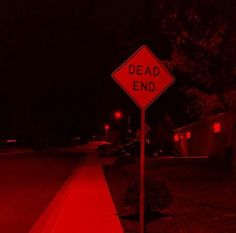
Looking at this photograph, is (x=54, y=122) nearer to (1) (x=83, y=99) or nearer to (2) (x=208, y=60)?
(1) (x=83, y=99)

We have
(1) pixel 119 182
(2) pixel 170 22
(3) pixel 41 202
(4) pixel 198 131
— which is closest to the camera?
(3) pixel 41 202

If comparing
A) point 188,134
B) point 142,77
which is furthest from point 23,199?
point 188,134

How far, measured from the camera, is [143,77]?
839cm

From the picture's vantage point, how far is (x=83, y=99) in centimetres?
10081

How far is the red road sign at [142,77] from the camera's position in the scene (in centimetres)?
834

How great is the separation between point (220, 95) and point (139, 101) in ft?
33.2

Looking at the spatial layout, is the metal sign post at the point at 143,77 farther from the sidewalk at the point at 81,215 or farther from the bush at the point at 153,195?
the bush at the point at 153,195

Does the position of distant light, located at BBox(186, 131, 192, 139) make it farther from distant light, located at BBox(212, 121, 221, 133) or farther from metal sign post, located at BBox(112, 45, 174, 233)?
metal sign post, located at BBox(112, 45, 174, 233)

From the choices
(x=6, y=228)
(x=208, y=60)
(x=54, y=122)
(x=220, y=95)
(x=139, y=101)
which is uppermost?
(x=54, y=122)

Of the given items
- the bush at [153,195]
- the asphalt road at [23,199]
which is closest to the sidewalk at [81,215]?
the asphalt road at [23,199]

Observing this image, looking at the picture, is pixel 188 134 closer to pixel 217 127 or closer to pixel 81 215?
pixel 217 127

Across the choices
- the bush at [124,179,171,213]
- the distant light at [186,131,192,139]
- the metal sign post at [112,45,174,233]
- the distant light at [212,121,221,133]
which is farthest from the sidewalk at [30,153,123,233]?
the distant light at [186,131,192,139]

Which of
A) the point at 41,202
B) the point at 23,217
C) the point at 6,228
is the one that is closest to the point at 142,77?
the point at 6,228

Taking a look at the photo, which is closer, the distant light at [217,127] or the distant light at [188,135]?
the distant light at [217,127]
